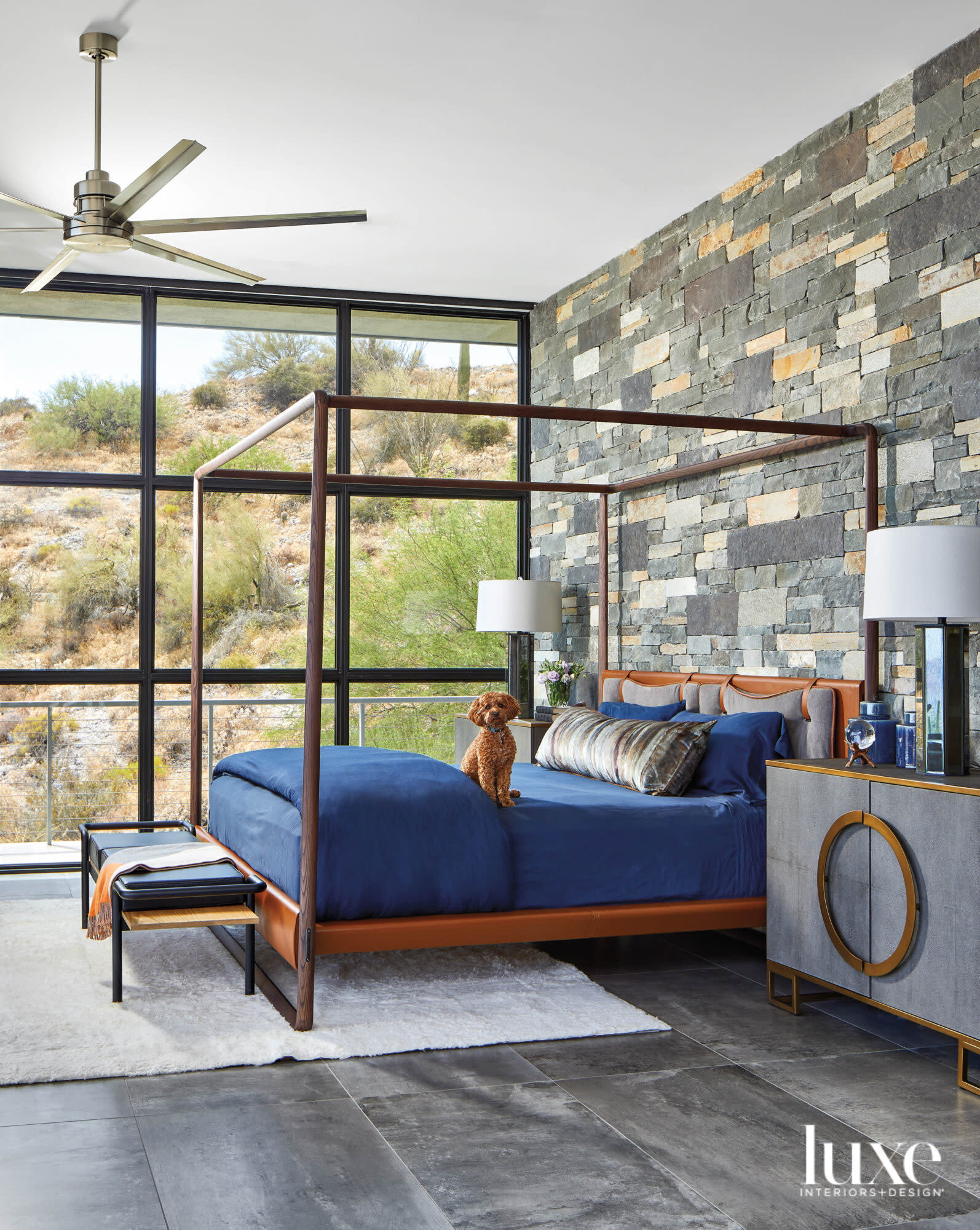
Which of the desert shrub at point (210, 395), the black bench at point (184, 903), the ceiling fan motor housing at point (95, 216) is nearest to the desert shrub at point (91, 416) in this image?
the desert shrub at point (210, 395)

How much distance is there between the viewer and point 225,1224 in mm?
2436

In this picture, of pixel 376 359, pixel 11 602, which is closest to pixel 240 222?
pixel 376 359

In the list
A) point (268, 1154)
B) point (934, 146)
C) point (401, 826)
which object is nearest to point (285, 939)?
point (401, 826)

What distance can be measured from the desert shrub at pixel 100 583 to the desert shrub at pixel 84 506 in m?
0.14

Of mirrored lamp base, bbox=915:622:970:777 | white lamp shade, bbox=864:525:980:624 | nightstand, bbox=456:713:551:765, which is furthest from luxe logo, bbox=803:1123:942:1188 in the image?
nightstand, bbox=456:713:551:765

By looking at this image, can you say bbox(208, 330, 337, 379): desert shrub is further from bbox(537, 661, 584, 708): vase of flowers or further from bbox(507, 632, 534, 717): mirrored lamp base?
bbox(537, 661, 584, 708): vase of flowers

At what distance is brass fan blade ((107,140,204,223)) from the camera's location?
3674mm

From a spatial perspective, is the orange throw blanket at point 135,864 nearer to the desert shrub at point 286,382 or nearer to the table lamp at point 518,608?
the table lamp at point 518,608

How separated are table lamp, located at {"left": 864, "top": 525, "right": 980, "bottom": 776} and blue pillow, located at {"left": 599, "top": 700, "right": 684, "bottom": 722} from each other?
1.55m

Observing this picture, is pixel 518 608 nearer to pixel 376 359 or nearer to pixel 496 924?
pixel 376 359

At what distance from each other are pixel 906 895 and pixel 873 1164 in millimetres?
845

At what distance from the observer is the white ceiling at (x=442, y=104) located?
396cm

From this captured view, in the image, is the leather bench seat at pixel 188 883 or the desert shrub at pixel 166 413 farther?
the desert shrub at pixel 166 413

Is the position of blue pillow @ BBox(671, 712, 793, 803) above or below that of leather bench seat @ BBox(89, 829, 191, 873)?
above
